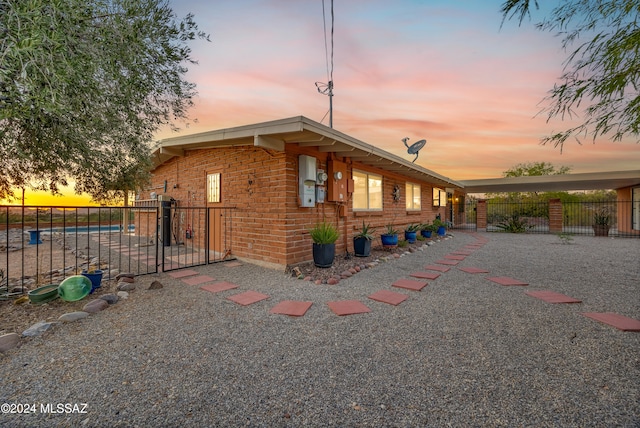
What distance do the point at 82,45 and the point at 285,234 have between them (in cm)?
338

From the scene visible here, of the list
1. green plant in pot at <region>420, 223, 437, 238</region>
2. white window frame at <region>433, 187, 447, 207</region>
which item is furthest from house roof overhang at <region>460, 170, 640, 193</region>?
green plant in pot at <region>420, 223, 437, 238</region>

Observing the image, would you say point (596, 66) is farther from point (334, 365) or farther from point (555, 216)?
point (555, 216)

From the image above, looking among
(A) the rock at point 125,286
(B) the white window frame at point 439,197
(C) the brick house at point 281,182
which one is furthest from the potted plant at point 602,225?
Result: (A) the rock at point 125,286

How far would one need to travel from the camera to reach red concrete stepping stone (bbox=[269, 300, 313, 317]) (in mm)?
2845

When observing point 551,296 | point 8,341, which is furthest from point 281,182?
point 551,296

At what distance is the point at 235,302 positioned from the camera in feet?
10.5

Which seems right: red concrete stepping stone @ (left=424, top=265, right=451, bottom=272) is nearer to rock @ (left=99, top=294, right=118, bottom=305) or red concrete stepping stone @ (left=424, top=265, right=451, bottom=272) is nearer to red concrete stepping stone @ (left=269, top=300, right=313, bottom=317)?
red concrete stepping stone @ (left=269, top=300, right=313, bottom=317)

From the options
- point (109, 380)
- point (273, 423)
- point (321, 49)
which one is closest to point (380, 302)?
point (273, 423)

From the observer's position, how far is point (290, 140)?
4.71m

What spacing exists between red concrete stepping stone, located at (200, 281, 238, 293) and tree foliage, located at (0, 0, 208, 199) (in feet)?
7.44

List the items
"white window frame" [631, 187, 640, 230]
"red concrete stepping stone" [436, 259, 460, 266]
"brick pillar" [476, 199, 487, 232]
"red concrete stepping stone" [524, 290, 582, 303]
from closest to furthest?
1. "red concrete stepping stone" [524, 290, 582, 303]
2. "red concrete stepping stone" [436, 259, 460, 266]
3. "white window frame" [631, 187, 640, 230]
4. "brick pillar" [476, 199, 487, 232]

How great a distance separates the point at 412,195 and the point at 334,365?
30.9ft

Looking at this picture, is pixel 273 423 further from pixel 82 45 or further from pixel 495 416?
pixel 82 45

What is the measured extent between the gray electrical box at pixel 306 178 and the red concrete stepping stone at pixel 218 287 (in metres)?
1.91
